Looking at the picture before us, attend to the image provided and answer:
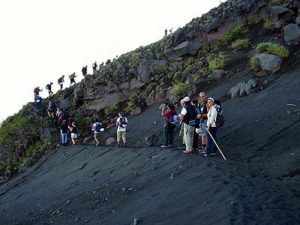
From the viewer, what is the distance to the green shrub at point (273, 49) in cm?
2430

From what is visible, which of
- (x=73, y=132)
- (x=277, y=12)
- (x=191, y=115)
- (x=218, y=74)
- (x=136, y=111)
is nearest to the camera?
→ (x=191, y=115)

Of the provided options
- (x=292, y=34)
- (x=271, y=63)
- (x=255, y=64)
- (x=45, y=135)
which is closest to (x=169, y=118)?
(x=271, y=63)

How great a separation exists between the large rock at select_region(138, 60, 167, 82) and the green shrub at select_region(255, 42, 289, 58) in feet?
32.0

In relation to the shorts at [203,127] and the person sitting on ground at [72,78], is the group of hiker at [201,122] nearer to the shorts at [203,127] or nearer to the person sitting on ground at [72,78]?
the shorts at [203,127]

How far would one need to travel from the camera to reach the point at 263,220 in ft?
31.5

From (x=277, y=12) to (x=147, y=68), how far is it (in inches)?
412

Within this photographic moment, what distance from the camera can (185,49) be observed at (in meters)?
33.7

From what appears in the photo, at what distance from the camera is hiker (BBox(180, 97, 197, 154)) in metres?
17.3

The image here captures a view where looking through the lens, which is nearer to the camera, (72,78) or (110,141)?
(110,141)

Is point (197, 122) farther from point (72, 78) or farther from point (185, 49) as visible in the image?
point (72, 78)

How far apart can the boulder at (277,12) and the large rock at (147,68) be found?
873 cm

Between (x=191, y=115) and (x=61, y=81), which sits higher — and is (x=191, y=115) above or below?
below

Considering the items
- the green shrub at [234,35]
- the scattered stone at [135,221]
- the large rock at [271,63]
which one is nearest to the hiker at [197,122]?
the scattered stone at [135,221]

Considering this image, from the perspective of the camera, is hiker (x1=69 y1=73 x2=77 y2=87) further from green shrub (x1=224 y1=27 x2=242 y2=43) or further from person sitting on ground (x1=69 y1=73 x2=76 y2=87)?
green shrub (x1=224 y1=27 x2=242 y2=43)
